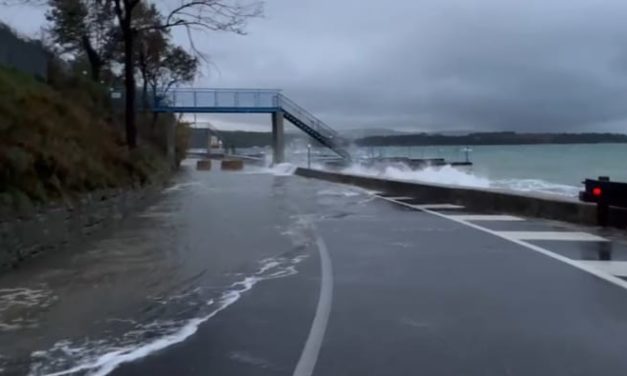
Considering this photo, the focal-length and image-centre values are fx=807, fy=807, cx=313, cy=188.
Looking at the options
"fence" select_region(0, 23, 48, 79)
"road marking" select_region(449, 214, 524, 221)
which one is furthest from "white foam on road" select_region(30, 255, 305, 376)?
"fence" select_region(0, 23, 48, 79)

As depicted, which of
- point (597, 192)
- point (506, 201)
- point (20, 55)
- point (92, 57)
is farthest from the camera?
point (92, 57)

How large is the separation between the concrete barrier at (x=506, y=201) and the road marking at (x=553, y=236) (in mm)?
1171

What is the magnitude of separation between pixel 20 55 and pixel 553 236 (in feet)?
49.4

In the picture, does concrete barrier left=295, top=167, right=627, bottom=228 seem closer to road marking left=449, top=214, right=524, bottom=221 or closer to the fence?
road marking left=449, top=214, right=524, bottom=221

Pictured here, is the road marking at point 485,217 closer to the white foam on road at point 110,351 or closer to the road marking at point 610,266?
the road marking at point 610,266

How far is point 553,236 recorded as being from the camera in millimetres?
14805

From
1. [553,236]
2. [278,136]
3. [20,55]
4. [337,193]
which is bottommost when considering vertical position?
[337,193]

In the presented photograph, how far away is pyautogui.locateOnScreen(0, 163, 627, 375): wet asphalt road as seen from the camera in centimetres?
657

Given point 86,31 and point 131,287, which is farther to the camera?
point 86,31

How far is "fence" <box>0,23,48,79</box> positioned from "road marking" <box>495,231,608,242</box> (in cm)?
1244

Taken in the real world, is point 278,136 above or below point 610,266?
above

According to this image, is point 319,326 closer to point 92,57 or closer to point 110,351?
point 110,351

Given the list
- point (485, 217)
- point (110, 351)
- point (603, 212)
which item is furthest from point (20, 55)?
point (110, 351)

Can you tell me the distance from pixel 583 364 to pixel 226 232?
10575 millimetres
